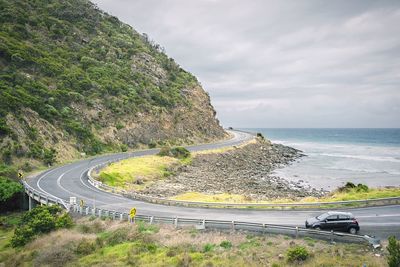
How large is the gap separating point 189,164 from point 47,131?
27.3 metres

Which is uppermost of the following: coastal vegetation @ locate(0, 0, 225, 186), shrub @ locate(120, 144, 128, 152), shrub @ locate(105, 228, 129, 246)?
coastal vegetation @ locate(0, 0, 225, 186)

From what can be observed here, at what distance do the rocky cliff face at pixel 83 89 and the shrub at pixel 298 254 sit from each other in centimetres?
4536

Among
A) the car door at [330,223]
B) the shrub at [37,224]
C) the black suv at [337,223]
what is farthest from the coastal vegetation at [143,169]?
the car door at [330,223]

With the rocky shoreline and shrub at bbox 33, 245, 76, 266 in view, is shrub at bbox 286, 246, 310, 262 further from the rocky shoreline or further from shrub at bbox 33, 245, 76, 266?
the rocky shoreline

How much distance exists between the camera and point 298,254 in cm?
1862

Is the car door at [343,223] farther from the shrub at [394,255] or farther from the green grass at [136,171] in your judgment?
the green grass at [136,171]

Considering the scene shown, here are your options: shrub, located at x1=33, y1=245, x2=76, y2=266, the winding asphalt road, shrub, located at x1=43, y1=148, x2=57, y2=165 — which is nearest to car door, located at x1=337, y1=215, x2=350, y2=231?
the winding asphalt road

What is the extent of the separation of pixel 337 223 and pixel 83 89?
7191cm

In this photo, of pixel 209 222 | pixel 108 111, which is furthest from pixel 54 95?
pixel 209 222

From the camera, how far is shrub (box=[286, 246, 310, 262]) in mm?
18625

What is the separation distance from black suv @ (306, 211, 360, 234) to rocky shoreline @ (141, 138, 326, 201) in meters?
13.8

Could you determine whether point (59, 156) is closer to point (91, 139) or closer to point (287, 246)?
point (91, 139)

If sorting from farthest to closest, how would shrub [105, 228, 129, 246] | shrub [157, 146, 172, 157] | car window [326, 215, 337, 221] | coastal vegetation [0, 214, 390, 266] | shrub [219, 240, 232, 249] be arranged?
shrub [157, 146, 172, 157] → shrub [105, 228, 129, 246] → car window [326, 215, 337, 221] → shrub [219, 240, 232, 249] → coastal vegetation [0, 214, 390, 266]

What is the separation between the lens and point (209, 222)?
953 inches
